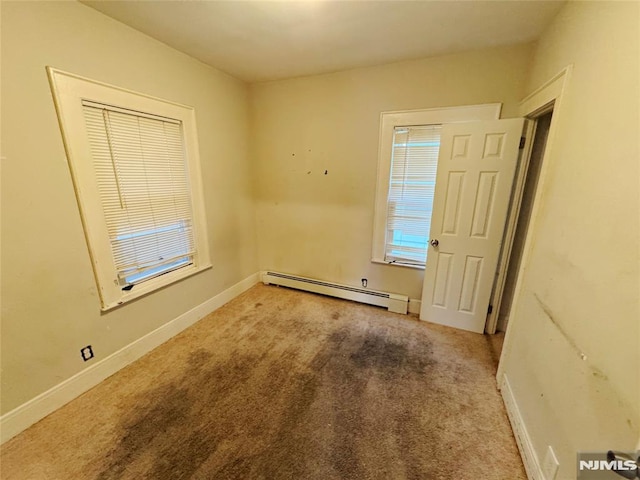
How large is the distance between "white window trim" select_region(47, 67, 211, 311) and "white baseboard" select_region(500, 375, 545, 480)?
9.39 ft

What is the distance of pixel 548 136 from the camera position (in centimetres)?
155

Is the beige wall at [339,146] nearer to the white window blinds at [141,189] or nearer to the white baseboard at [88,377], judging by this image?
the white window blinds at [141,189]

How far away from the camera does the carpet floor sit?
139 cm

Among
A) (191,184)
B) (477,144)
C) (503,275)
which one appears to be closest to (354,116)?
(477,144)

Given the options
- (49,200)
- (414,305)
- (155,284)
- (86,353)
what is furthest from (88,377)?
(414,305)

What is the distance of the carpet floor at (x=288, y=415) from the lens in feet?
4.56

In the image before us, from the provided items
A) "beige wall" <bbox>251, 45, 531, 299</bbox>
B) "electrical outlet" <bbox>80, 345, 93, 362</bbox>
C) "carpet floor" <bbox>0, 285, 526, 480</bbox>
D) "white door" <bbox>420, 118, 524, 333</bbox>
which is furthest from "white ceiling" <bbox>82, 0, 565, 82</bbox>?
"carpet floor" <bbox>0, 285, 526, 480</bbox>

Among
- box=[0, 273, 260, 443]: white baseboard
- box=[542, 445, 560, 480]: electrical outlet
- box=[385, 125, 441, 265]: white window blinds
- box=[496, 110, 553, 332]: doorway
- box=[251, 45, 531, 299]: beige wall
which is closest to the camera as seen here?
box=[542, 445, 560, 480]: electrical outlet

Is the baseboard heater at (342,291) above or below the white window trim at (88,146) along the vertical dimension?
below

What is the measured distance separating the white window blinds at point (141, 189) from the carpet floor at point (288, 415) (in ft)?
2.78

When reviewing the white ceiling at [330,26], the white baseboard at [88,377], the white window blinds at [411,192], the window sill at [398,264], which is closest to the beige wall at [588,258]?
the white ceiling at [330,26]

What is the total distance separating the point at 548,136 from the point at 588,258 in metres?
0.88

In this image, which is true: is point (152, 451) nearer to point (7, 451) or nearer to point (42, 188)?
point (7, 451)

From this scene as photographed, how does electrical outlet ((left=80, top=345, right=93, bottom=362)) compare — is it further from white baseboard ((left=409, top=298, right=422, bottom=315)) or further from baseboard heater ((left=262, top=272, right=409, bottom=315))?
white baseboard ((left=409, top=298, right=422, bottom=315))
